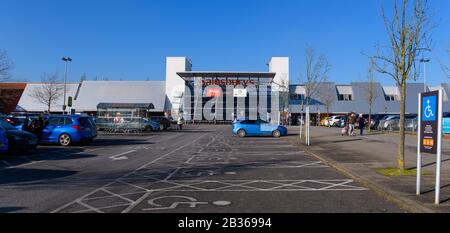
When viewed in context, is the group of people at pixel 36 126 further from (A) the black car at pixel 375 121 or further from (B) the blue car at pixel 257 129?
(A) the black car at pixel 375 121

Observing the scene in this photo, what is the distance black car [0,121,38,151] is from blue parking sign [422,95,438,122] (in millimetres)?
14418

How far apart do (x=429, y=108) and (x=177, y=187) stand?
5.62 m

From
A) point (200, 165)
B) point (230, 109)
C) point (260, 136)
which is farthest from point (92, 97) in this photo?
point (200, 165)

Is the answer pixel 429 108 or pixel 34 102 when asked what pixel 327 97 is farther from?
pixel 429 108

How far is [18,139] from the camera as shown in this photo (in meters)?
16.1

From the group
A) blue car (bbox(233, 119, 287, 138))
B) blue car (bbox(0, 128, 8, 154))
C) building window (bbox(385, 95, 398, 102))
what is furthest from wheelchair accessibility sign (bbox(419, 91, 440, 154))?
building window (bbox(385, 95, 398, 102))

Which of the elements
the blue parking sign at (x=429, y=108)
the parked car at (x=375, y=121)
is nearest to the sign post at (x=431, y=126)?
the blue parking sign at (x=429, y=108)

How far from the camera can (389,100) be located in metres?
75.5

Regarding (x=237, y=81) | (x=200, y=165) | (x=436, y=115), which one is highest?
(x=237, y=81)

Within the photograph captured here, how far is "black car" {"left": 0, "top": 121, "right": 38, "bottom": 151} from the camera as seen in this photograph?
15.9m

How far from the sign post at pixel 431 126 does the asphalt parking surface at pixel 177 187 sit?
1209 millimetres
